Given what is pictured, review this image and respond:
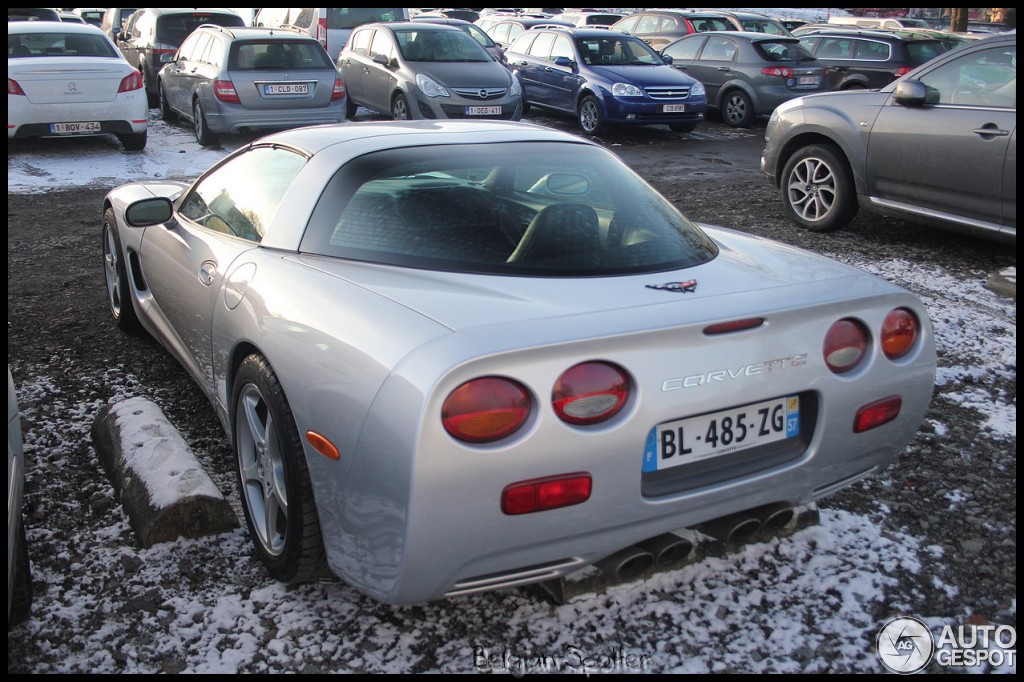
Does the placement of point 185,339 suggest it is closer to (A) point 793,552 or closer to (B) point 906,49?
(A) point 793,552

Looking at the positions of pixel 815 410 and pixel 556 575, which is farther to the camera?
pixel 815 410

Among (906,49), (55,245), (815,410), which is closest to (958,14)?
(906,49)

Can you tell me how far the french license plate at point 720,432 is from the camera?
249 cm

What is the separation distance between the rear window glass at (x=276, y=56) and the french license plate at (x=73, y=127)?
1808 millimetres

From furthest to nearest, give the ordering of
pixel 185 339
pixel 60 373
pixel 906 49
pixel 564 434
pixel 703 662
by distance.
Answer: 1. pixel 906 49
2. pixel 60 373
3. pixel 185 339
4. pixel 703 662
5. pixel 564 434

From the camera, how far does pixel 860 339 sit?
2.79m

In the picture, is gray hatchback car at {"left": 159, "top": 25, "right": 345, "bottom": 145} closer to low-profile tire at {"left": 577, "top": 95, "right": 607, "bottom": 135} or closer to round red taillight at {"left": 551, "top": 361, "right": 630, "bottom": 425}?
low-profile tire at {"left": 577, "top": 95, "right": 607, "bottom": 135}

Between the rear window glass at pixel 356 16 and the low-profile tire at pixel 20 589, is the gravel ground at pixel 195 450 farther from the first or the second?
the rear window glass at pixel 356 16

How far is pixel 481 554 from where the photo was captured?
7.75 ft

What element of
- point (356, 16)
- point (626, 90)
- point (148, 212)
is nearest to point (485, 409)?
point (148, 212)

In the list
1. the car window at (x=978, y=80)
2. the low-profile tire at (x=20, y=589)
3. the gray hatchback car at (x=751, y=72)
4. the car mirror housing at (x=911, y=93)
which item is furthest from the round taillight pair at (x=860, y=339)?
the gray hatchback car at (x=751, y=72)

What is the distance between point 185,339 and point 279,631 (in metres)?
1.56

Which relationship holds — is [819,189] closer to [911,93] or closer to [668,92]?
[911,93]

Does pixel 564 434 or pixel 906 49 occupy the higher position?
pixel 906 49
